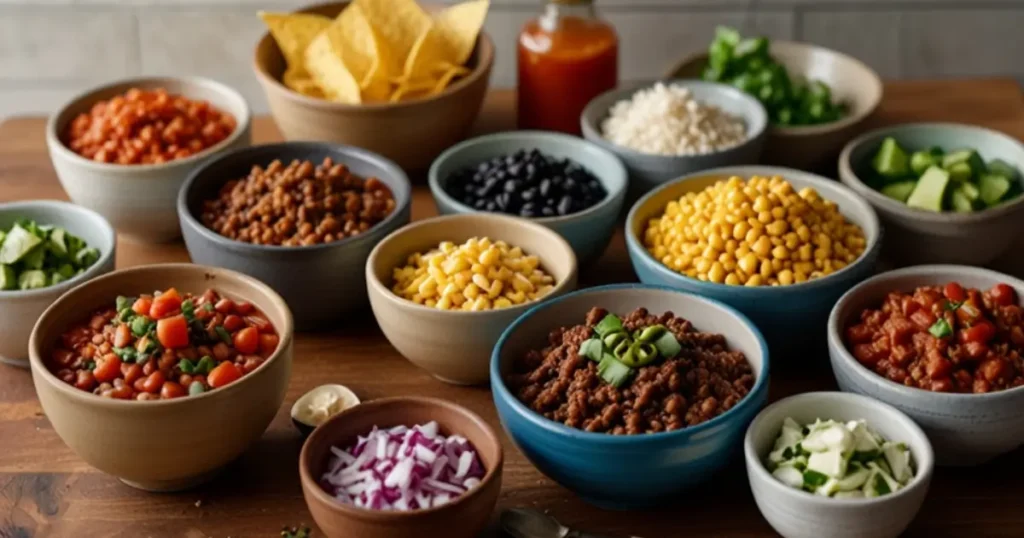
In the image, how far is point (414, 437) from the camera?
7.13 feet

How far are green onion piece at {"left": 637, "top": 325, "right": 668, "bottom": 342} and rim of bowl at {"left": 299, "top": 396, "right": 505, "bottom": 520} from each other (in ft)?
1.02

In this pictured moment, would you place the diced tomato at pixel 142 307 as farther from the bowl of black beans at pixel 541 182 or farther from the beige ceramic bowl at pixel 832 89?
the beige ceramic bowl at pixel 832 89

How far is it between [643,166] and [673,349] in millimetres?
853

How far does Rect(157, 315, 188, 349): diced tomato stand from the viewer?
89.4 inches

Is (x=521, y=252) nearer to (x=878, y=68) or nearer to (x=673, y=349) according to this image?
(x=673, y=349)

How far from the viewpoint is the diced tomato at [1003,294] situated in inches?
94.7

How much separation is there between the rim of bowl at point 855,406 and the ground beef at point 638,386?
2.8 inches

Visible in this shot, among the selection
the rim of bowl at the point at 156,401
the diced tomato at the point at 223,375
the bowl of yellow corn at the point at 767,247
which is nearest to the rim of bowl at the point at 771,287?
the bowl of yellow corn at the point at 767,247

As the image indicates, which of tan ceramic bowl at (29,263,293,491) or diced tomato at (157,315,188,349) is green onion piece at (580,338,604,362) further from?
diced tomato at (157,315,188,349)

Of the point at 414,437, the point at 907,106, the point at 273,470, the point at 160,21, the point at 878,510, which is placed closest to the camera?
the point at 878,510

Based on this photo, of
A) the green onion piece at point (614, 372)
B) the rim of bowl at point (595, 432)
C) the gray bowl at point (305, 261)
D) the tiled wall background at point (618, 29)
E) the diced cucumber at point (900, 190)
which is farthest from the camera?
the tiled wall background at point (618, 29)

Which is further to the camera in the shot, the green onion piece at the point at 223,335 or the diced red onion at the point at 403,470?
the green onion piece at the point at 223,335

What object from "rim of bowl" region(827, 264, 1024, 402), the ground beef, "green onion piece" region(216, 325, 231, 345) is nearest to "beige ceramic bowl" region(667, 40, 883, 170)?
"rim of bowl" region(827, 264, 1024, 402)

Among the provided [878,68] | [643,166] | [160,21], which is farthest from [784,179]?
[160,21]
